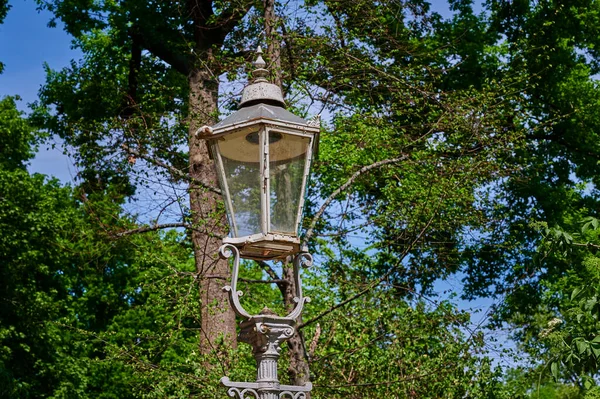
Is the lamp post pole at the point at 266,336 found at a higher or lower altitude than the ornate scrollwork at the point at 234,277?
lower

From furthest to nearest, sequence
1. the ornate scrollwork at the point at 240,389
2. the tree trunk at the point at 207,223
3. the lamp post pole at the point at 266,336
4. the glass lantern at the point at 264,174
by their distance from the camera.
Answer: the tree trunk at the point at 207,223, the glass lantern at the point at 264,174, the lamp post pole at the point at 266,336, the ornate scrollwork at the point at 240,389

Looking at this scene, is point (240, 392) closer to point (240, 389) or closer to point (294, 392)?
point (240, 389)

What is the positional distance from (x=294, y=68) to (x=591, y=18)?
10444mm

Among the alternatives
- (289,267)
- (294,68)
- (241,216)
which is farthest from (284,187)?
(294,68)

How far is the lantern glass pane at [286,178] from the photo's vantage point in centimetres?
536

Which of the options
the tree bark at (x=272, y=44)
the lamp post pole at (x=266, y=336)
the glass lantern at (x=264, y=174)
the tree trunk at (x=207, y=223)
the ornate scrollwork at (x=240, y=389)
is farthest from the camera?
the tree trunk at (x=207, y=223)

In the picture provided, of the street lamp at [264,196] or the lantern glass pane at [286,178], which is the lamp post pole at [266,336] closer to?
the street lamp at [264,196]

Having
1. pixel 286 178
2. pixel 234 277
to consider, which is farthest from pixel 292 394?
pixel 286 178

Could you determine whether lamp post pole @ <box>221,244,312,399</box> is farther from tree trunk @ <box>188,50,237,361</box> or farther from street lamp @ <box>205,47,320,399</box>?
tree trunk @ <box>188,50,237,361</box>

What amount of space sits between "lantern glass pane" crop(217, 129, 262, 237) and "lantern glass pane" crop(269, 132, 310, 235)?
85mm

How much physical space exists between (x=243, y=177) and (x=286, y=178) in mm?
243

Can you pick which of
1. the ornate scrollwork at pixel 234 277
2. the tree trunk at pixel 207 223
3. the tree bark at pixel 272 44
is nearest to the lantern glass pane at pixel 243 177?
the ornate scrollwork at pixel 234 277

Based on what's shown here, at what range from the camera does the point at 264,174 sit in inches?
210

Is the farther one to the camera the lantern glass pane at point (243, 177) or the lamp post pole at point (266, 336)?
the lantern glass pane at point (243, 177)
